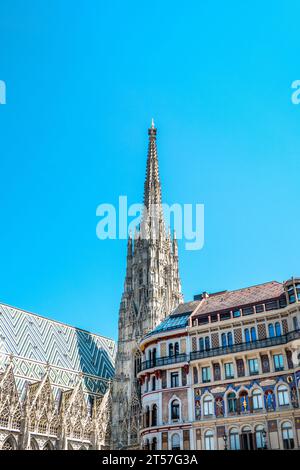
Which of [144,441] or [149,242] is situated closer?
[144,441]

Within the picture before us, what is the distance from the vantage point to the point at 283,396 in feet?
111

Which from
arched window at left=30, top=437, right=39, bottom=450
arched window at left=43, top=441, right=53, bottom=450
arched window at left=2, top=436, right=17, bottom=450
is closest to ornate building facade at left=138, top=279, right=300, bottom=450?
arched window at left=2, top=436, right=17, bottom=450

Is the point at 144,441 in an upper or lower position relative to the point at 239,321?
lower

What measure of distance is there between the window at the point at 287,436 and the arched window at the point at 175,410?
7438 millimetres

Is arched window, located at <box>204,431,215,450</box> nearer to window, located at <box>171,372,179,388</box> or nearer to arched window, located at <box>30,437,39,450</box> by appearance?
window, located at <box>171,372,179,388</box>

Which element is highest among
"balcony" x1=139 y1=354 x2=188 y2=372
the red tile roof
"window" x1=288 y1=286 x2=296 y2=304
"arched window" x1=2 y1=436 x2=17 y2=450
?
the red tile roof

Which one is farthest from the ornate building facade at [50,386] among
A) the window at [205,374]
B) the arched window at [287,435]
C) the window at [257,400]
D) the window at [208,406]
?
the arched window at [287,435]

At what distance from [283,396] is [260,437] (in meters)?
2.93

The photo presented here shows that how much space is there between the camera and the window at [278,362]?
34.9 m

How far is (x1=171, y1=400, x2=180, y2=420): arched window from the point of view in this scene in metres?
36.9
